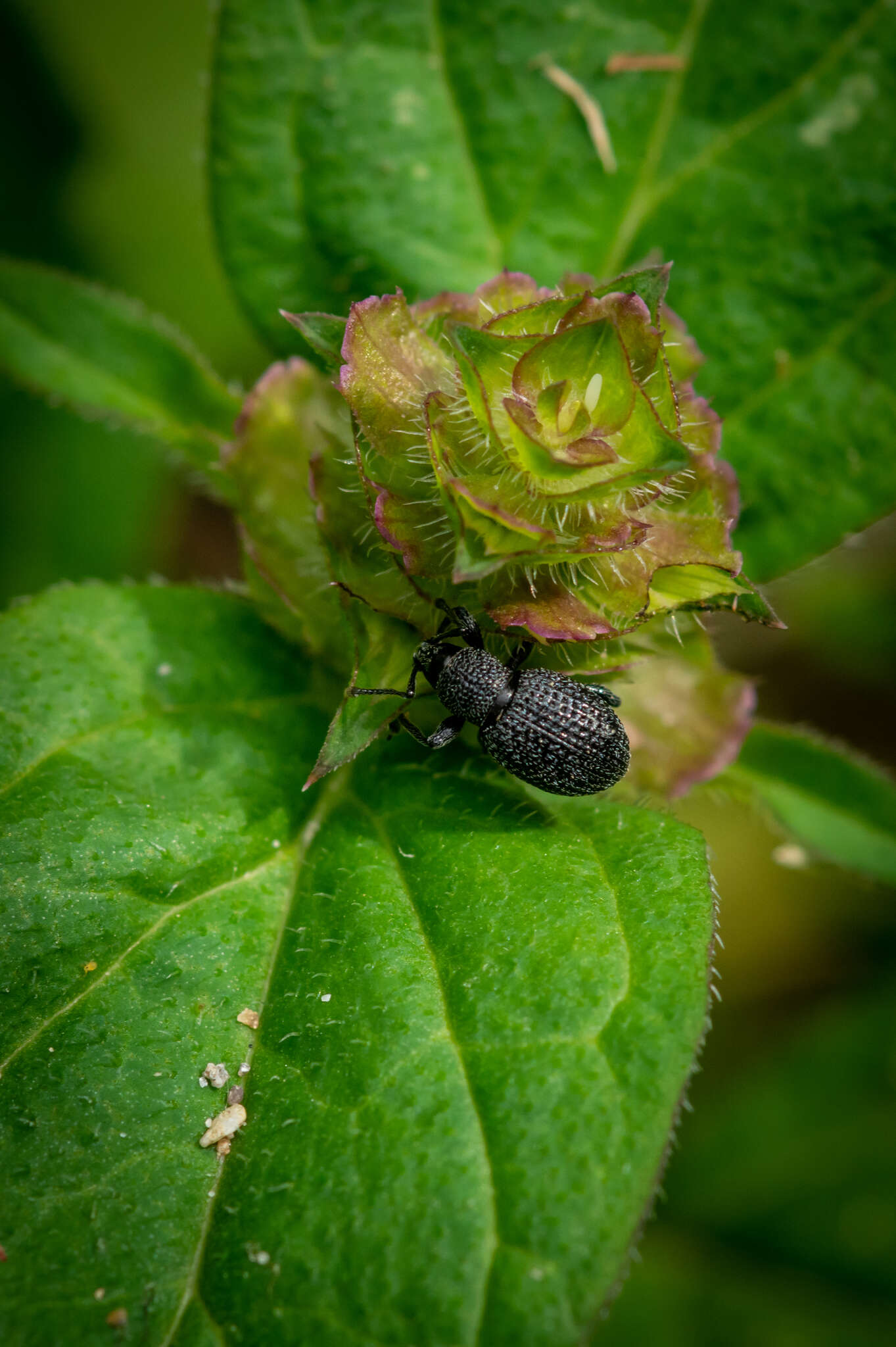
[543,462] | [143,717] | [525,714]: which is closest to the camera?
[543,462]

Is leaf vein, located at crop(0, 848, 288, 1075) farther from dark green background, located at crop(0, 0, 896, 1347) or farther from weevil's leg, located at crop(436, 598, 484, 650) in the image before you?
dark green background, located at crop(0, 0, 896, 1347)

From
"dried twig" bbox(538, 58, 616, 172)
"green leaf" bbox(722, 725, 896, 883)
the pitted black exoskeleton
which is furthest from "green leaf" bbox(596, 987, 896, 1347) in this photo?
"dried twig" bbox(538, 58, 616, 172)

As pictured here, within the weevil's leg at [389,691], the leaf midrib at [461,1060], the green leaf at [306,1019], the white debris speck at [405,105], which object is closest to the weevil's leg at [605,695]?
the green leaf at [306,1019]

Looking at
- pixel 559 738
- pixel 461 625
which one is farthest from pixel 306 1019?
pixel 461 625

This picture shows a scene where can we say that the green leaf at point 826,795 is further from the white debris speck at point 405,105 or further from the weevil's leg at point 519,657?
the white debris speck at point 405,105

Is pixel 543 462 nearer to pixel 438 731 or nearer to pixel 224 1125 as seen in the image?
pixel 438 731

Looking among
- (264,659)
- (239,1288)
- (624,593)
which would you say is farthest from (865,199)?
(239,1288)
